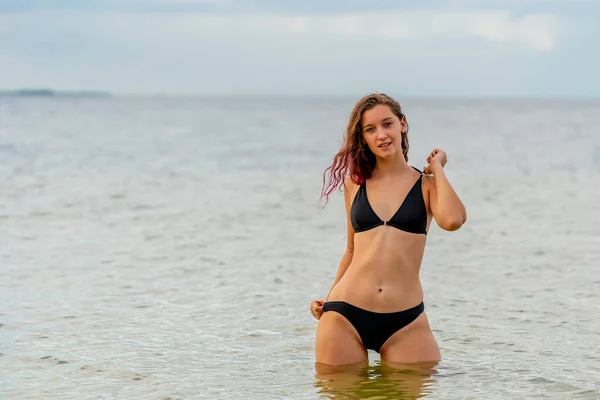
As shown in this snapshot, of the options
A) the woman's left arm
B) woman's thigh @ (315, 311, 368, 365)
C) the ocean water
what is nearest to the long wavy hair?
the woman's left arm

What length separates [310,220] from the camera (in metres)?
18.4

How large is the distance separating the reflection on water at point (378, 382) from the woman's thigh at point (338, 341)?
0.70 ft

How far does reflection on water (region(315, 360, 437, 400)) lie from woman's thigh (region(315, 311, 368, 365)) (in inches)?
8.4

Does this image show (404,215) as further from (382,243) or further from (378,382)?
(378,382)

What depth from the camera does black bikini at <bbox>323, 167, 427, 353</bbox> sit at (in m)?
6.28

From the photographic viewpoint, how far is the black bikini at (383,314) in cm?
628

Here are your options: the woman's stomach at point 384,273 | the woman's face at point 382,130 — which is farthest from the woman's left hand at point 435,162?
the woman's stomach at point 384,273

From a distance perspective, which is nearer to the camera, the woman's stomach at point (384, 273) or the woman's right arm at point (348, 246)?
the woman's stomach at point (384, 273)

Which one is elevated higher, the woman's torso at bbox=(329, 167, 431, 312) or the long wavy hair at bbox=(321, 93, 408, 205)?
the long wavy hair at bbox=(321, 93, 408, 205)

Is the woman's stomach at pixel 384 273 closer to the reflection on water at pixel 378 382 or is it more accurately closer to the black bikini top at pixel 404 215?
the black bikini top at pixel 404 215

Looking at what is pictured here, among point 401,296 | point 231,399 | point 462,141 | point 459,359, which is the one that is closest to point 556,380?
point 459,359

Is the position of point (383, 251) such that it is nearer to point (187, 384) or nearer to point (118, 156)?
point (187, 384)

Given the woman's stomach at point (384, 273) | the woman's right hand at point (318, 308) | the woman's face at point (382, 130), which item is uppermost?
the woman's face at point (382, 130)

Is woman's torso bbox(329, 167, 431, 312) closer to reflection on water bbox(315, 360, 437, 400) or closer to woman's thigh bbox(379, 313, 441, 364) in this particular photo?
woman's thigh bbox(379, 313, 441, 364)
